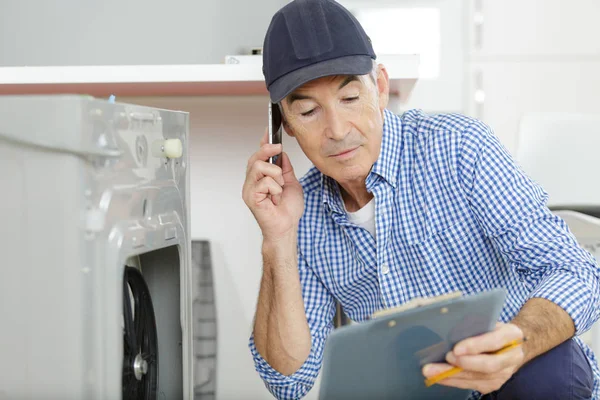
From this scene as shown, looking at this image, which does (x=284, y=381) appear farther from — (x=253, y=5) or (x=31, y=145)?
(x=253, y=5)

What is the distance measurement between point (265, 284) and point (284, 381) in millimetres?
184

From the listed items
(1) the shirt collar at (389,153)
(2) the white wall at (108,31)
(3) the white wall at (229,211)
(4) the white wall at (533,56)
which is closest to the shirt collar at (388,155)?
(1) the shirt collar at (389,153)

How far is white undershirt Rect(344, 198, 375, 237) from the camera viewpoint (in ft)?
4.15

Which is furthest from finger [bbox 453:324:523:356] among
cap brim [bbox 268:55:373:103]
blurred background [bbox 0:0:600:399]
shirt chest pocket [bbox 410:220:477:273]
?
blurred background [bbox 0:0:600:399]

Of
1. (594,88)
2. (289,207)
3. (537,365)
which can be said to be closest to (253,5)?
(594,88)

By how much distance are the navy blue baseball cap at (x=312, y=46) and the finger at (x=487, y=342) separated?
47cm

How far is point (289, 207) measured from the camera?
1288 millimetres

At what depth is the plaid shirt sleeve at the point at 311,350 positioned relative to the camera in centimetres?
128

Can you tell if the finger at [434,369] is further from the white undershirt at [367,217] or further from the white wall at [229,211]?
the white wall at [229,211]

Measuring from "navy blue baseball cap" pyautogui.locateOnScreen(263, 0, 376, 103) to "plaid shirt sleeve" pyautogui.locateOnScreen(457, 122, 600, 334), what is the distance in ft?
0.78

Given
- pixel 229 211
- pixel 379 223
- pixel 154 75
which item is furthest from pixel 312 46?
pixel 229 211

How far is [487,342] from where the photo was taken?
32.5 inches

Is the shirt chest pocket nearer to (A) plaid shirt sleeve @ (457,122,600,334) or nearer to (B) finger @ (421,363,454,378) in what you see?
(A) plaid shirt sleeve @ (457,122,600,334)

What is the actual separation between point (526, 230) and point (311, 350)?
18.3 inches
